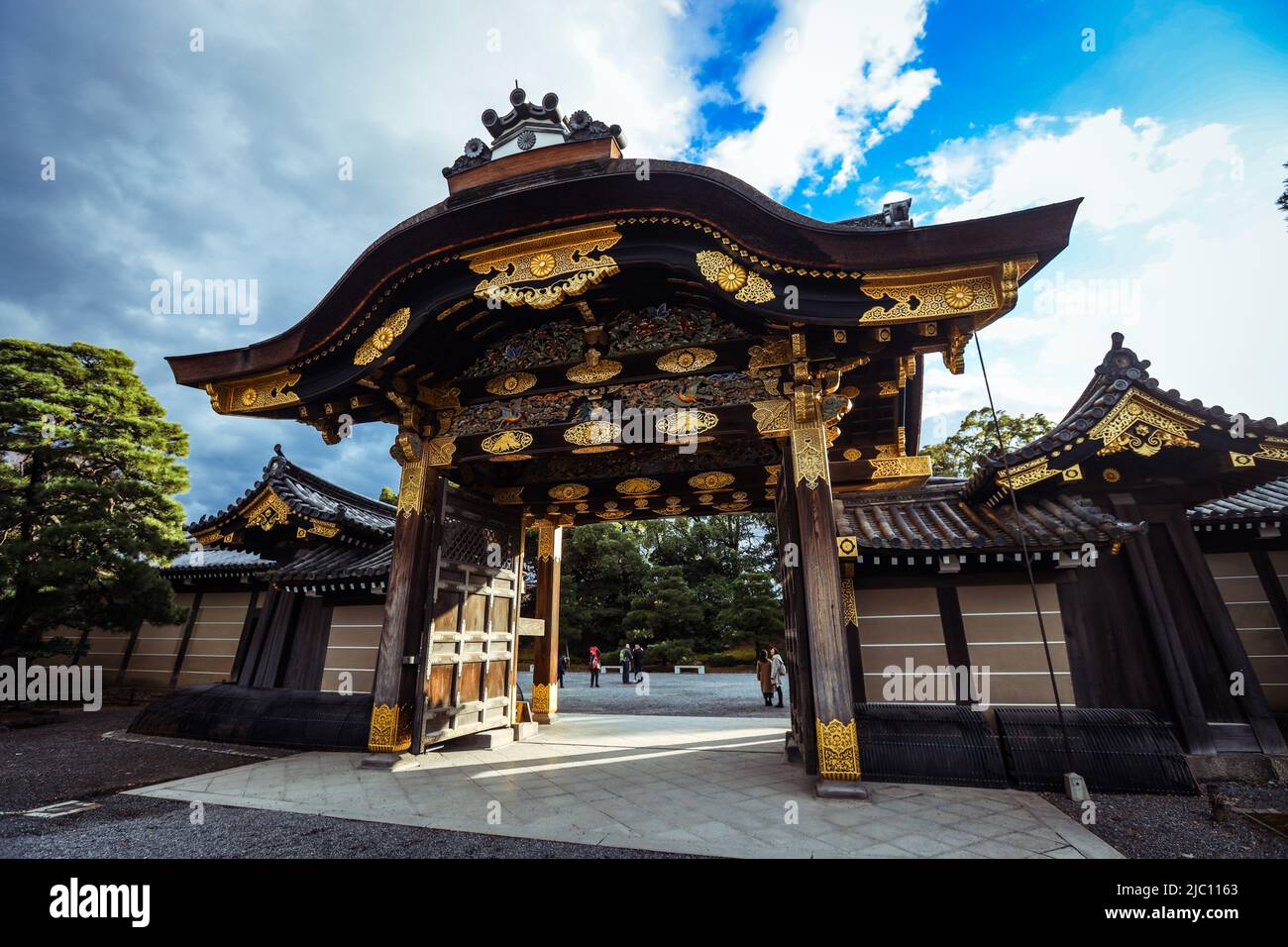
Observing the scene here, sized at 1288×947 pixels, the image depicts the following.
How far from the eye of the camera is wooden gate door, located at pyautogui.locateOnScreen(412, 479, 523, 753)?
21.2ft

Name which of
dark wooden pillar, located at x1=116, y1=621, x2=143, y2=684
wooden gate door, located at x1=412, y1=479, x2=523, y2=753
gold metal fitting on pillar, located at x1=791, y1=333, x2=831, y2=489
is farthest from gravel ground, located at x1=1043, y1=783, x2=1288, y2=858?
dark wooden pillar, located at x1=116, y1=621, x2=143, y2=684

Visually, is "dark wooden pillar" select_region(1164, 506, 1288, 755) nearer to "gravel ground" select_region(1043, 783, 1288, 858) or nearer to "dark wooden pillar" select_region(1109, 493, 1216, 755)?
"dark wooden pillar" select_region(1109, 493, 1216, 755)

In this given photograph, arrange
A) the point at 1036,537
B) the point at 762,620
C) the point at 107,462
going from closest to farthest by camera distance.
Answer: the point at 1036,537 → the point at 107,462 → the point at 762,620

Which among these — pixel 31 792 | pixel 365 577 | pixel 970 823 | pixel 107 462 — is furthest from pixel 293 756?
pixel 107 462

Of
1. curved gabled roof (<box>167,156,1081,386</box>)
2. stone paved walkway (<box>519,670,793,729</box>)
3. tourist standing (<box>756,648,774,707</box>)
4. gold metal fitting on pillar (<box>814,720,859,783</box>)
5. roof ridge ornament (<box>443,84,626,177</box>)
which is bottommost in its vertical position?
stone paved walkway (<box>519,670,793,729</box>)

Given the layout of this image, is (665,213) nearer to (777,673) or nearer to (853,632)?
(853,632)

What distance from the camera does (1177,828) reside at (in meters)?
4.07

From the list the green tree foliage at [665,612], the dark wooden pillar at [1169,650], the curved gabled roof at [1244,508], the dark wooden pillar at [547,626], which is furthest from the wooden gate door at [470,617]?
the green tree foliage at [665,612]

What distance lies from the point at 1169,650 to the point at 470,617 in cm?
872

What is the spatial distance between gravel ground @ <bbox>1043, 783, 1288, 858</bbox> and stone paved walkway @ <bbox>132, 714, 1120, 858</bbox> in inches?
11.4

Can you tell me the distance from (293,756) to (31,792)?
2200mm

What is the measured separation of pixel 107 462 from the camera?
12695mm

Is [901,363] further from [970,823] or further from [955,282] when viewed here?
[970,823]

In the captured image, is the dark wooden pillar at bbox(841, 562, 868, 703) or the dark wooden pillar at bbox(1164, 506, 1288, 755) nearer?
the dark wooden pillar at bbox(1164, 506, 1288, 755)
